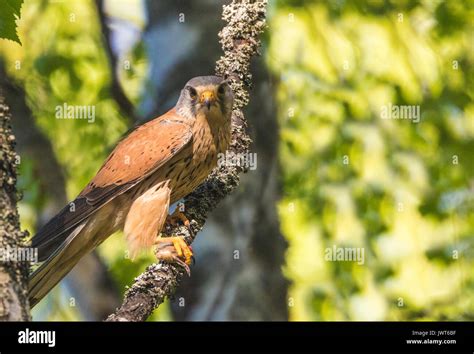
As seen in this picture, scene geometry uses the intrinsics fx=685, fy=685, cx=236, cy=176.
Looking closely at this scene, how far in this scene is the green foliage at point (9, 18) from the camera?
2.25m

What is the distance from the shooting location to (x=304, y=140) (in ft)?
17.7

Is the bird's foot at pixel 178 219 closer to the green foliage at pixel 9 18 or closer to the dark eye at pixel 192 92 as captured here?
the dark eye at pixel 192 92

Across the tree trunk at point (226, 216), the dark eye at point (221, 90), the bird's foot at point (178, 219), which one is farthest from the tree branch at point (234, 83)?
the tree trunk at point (226, 216)

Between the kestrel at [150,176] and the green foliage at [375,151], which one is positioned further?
the green foliage at [375,151]

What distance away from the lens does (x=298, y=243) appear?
5328 millimetres

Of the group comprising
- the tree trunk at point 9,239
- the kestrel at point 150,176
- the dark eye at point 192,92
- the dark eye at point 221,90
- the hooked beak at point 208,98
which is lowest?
the tree trunk at point 9,239

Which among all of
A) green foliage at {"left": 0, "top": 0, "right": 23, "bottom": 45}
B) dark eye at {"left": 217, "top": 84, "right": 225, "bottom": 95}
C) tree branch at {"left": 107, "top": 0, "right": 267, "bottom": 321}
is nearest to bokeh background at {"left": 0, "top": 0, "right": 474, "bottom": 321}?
tree branch at {"left": 107, "top": 0, "right": 267, "bottom": 321}

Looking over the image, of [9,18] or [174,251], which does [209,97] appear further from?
[9,18]

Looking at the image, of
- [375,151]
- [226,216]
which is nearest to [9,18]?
[226,216]

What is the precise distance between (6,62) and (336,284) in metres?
2.96
